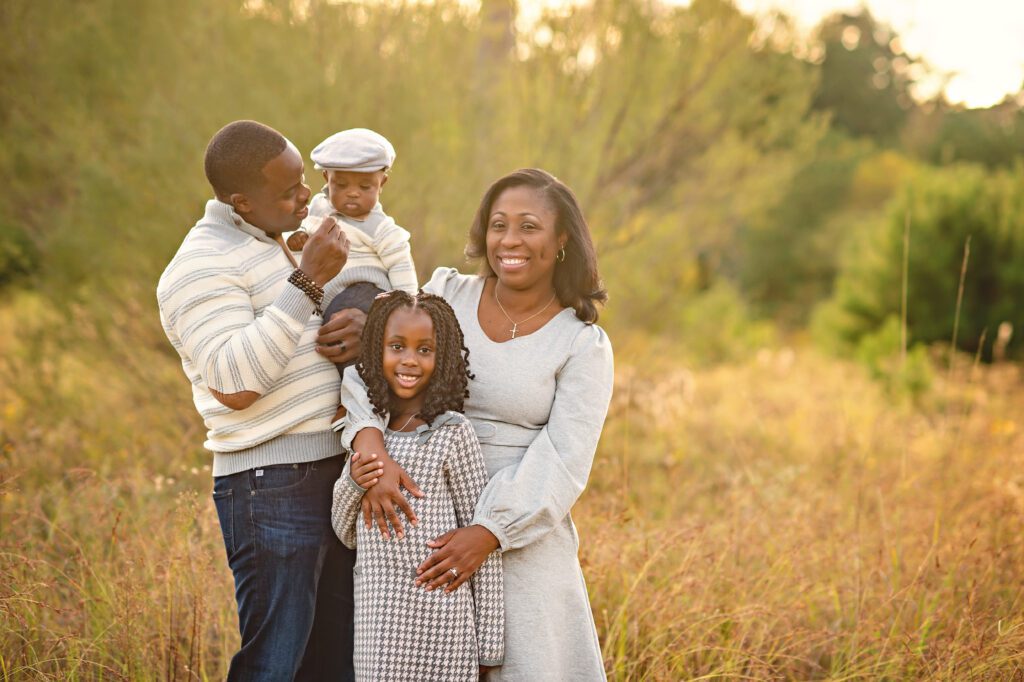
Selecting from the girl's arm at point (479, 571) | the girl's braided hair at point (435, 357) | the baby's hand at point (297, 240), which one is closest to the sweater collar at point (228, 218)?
the baby's hand at point (297, 240)

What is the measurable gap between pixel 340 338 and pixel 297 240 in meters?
0.33

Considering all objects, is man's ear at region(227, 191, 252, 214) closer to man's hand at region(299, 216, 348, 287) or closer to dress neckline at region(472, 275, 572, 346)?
man's hand at region(299, 216, 348, 287)

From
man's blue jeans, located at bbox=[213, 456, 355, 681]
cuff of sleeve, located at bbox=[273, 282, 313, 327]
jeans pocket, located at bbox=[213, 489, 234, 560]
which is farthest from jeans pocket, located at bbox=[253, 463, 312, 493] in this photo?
cuff of sleeve, located at bbox=[273, 282, 313, 327]

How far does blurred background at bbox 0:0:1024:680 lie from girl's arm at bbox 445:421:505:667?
1.06 metres

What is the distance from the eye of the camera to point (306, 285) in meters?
2.45

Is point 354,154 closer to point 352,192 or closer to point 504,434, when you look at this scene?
point 352,192

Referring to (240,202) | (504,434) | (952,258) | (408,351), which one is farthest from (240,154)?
(952,258)

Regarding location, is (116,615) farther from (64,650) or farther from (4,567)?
(4,567)

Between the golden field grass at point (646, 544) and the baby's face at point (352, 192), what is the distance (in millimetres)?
1172

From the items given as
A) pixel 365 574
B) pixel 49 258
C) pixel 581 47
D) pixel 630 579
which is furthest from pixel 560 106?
pixel 365 574

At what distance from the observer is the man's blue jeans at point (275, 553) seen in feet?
8.39

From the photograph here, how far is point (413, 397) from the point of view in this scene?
8.47 feet

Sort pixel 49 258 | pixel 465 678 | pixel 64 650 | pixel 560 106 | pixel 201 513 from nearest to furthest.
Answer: pixel 465 678, pixel 64 650, pixel 201 513, pixel 49 258, pixel 560 106

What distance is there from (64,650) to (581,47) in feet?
20.7
